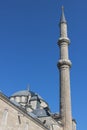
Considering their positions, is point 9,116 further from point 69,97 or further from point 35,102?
point 35,102

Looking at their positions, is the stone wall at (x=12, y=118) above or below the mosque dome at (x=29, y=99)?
below

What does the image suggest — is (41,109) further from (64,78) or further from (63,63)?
(63,63)

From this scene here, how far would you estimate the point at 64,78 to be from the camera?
25.9m

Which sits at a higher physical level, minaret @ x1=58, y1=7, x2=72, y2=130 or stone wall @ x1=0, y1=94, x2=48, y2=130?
minaret @ x1=58, y1=7, x2=72, y2=130

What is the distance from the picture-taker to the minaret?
24062mm

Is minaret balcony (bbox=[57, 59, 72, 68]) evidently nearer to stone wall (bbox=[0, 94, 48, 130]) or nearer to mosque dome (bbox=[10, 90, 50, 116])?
mosque dome (bbox=[10, 90, 50, 116])

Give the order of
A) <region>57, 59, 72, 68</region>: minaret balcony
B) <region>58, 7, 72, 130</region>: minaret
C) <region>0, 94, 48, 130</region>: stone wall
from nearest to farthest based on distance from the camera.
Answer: <region>0, 94, 48, 130</region>: stone wall → <region>58, 7, 72, 130</region>: minaret → <region>57, 59, 72, 68</region>: minaret balcony

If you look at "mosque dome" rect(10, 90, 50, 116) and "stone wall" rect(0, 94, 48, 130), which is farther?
"mosque dome" rect(10, 90, 50, 116)

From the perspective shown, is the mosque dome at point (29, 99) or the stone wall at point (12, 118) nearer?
the stone wall at point (12, 118)

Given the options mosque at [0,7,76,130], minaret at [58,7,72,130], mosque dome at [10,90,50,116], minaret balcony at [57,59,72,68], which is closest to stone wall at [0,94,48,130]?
mosque at [0,7,76,130]

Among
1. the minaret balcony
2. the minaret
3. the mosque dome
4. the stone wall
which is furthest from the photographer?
the mosque dome

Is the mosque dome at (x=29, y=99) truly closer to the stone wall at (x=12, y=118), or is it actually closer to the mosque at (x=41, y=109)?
the mosque at (x=41, y=109)

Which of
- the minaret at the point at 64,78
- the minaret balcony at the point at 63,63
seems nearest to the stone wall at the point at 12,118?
the minaret at the point at 64,78

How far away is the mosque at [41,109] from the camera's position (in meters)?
16.0
